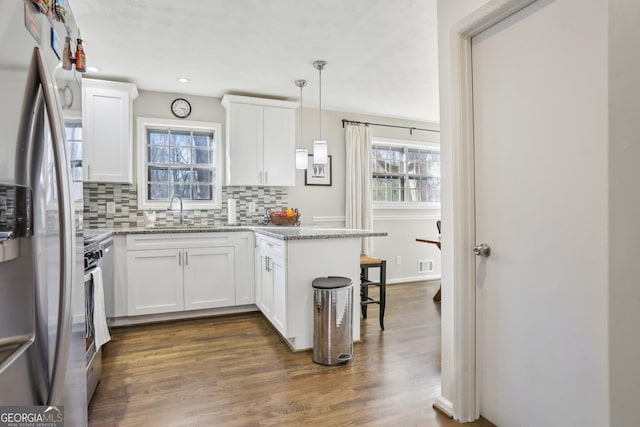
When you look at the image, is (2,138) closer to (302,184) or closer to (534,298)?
(534,298)

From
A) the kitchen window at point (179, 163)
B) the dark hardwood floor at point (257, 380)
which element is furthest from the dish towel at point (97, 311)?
the kitchen window at point (179, 163)

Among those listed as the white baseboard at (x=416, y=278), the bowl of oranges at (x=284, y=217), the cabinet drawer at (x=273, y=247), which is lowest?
the white baseboard at (x=416, y=278)

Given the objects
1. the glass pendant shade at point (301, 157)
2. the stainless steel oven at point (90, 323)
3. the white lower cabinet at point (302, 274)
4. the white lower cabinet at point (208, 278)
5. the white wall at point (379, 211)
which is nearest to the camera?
the stainless steel oven at point (90, 323)

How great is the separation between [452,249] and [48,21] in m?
1.87

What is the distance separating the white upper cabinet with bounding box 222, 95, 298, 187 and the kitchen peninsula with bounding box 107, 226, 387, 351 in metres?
0.78

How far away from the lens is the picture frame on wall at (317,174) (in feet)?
15.8

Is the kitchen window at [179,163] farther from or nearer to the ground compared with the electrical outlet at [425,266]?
farther from the ground

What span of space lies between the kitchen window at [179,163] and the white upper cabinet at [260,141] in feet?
1.07

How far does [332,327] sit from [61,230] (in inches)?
78.1

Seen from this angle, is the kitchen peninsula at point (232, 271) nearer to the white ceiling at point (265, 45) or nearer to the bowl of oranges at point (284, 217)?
the bowl of oranges at point (284, 217)

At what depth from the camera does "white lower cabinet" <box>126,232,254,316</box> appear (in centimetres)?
345

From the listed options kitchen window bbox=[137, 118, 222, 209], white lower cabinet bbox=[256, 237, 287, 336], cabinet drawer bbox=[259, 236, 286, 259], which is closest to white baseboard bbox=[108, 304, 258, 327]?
white lower cabinet bbox=[256, 237, 287, 336]

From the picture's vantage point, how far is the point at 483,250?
182 cm

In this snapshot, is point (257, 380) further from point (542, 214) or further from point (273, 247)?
point (542, 214)
